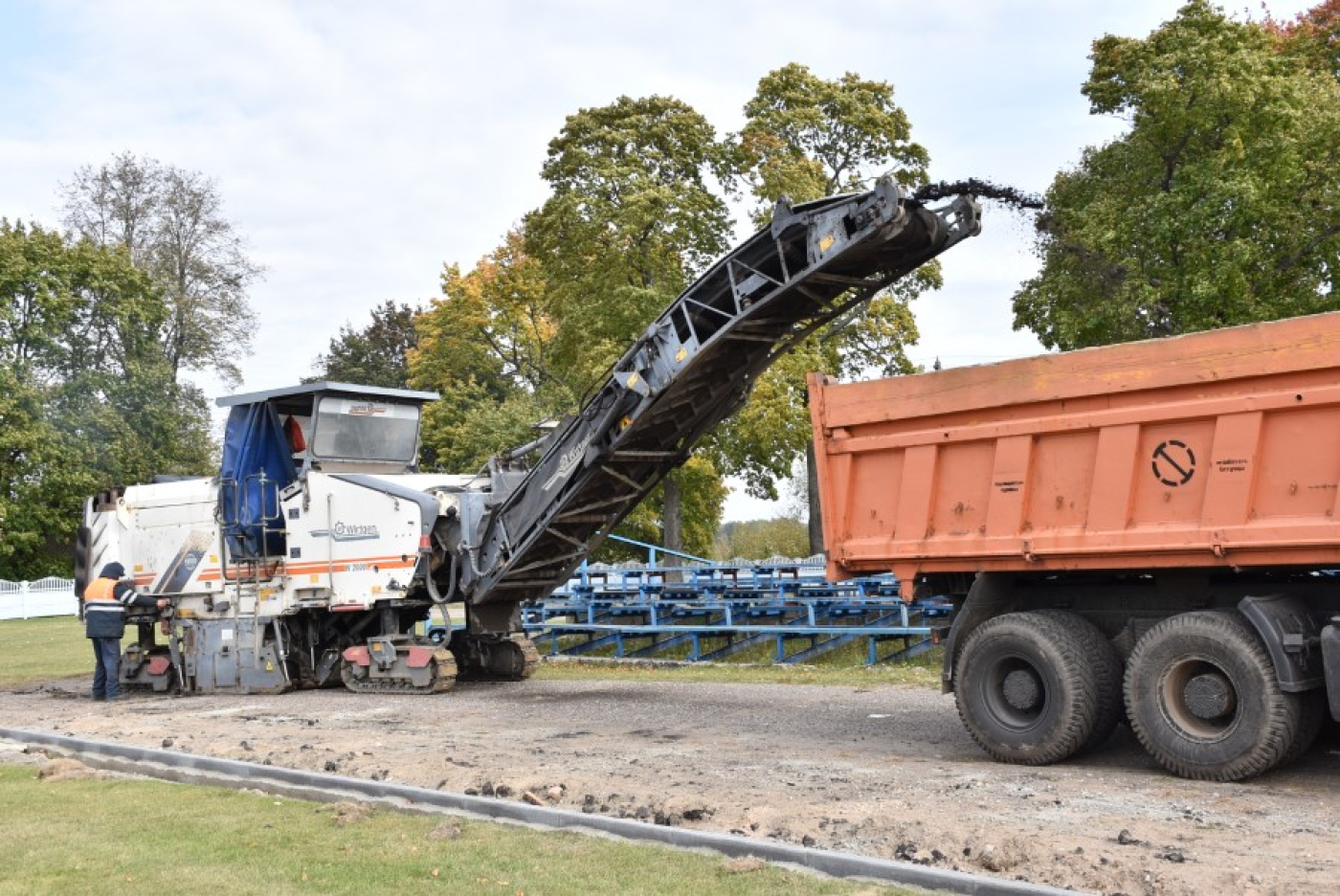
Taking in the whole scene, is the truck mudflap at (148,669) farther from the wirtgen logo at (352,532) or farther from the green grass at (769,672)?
the green grass at (769,672)

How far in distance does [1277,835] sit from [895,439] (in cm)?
396

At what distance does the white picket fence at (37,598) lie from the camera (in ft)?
145

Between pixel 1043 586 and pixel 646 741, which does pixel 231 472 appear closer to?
pixel 646 741

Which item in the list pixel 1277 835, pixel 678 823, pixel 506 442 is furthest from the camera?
pixel 506 442

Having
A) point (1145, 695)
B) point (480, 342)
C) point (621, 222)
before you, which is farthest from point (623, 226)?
point (1145, 695)

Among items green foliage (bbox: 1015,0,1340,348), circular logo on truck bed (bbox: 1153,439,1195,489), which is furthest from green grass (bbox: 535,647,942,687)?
green foliage (bbox: 1015,0,1340,348)

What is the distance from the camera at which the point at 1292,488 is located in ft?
26.8

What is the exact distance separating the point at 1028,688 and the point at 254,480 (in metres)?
10.2

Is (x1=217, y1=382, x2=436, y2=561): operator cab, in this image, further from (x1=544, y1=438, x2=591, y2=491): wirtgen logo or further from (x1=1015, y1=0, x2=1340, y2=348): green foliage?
(x1=1015, y1=0, x2=1340, y2=348): green foliage

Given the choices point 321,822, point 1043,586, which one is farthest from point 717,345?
point 321,822

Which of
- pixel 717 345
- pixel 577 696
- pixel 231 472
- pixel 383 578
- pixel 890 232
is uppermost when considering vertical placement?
pixel 890 232

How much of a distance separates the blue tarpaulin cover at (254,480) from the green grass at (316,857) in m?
7.81

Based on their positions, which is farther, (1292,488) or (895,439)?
(895,439)

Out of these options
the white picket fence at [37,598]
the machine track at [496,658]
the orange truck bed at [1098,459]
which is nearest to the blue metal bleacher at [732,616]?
the machine track at [496,658]
